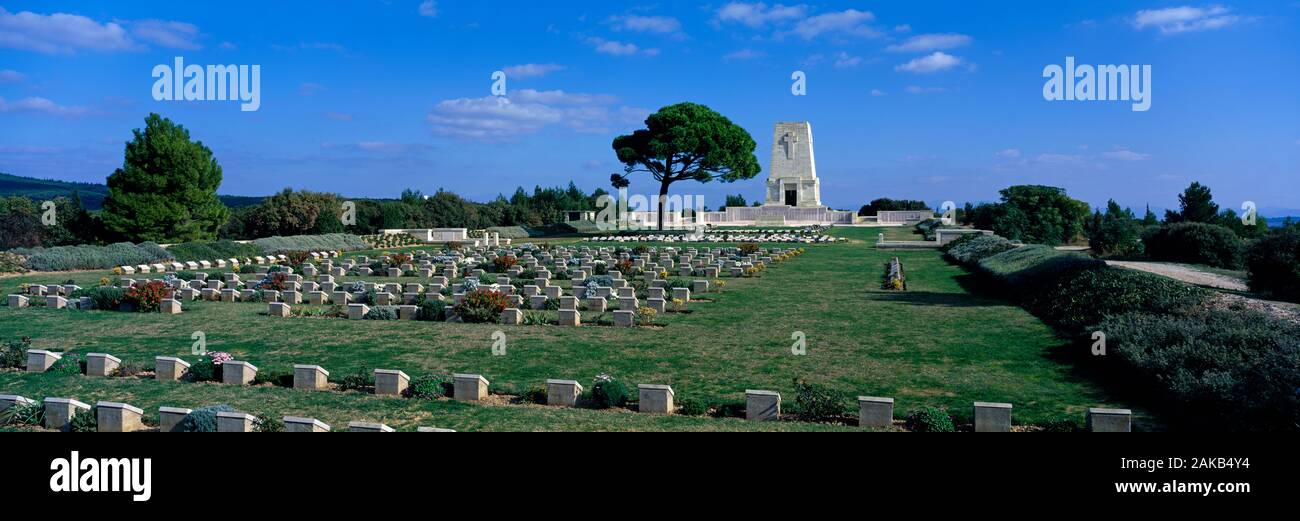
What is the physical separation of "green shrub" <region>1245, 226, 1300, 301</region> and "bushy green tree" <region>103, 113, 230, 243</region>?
37.7 m

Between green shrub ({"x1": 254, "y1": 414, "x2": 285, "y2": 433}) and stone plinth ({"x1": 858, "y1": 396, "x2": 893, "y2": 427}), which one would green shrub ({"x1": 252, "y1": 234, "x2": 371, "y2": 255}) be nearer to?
green shrub ({"x1": 254, "y1": 414, "x2": 285, "y2": 433})

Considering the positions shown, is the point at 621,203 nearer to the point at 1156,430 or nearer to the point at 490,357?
the point at 490,357

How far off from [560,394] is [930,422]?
3.81 m

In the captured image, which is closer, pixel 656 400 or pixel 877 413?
pixel 877 413

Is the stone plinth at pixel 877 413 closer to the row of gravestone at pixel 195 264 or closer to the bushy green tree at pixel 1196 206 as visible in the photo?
the row of gravestone at pixel 195 264

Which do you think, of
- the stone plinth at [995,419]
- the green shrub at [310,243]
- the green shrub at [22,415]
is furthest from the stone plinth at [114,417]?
the green shrub at [310,243]

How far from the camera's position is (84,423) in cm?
756

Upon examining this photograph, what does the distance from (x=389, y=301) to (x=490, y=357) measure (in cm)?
638

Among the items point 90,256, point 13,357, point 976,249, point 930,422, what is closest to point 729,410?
point 930,422

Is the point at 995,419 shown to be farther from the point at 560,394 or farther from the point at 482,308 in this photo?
the point at 482,308

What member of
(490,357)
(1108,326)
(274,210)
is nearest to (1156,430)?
(1108,326)

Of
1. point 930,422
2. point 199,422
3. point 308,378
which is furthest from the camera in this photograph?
point 308,378

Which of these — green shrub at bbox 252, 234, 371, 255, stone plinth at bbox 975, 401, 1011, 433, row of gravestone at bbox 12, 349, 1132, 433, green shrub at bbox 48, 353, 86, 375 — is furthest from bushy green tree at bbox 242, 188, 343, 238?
stone plinth at bbox 975, 401, 1011, 433

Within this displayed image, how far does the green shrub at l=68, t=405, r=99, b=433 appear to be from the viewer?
24.6ft
